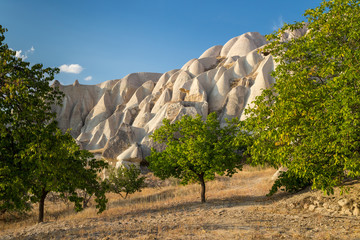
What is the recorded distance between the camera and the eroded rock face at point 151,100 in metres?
40.1

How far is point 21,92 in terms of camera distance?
27.9ft

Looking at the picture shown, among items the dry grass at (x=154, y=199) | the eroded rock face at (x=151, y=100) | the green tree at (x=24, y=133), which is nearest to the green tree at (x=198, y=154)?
the dry grass at (x=154, y=199)

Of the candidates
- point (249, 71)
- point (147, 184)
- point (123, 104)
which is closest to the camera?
point (147, 184)

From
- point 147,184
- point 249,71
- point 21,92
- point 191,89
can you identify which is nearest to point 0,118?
point 21,92

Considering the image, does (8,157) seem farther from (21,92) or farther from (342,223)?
(342,223)

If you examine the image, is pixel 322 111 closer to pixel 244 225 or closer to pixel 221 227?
pixel 244 225

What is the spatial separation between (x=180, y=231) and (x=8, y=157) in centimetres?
641

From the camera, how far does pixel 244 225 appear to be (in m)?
9.75

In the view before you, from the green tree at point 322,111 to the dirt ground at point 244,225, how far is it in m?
1.50

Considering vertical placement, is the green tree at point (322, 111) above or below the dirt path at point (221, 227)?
above

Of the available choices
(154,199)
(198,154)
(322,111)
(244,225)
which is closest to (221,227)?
(244,225)

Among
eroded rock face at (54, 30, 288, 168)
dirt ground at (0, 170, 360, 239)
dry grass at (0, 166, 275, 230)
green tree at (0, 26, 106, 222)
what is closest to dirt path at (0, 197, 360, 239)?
dirt ground at (0, 170, 360, 239)

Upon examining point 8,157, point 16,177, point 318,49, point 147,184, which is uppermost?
point 318,49

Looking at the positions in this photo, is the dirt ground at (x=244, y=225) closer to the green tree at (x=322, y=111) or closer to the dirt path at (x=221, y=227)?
the dirt path at (x=221, y=227)
